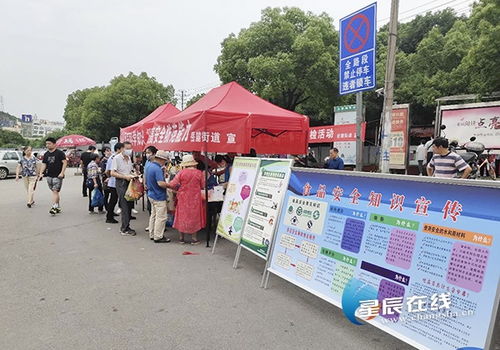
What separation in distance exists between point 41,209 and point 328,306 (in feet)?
29.5

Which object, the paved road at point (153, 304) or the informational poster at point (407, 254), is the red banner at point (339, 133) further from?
the informational poster at point (407, 254)

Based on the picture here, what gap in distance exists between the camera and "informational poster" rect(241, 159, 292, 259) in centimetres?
431

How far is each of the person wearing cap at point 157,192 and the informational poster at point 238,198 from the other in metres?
1.37

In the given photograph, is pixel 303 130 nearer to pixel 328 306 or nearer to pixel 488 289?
pixel 328 306

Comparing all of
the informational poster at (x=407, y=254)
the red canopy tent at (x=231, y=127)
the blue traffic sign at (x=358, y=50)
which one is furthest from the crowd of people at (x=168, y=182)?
the informational poster at (x=407, y=254)

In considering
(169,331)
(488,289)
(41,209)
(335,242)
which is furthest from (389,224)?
(41,209)

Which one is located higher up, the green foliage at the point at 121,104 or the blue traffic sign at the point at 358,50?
the green foliage at the point at 121,104

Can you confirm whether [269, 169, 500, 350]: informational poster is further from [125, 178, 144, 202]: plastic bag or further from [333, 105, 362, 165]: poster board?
[333, 105, 362, 165]: poster board

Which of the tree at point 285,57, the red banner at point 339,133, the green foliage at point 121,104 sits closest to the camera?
the red banner at point 339,133

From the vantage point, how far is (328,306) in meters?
3.76

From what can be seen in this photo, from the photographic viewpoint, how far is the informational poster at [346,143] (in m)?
16.2

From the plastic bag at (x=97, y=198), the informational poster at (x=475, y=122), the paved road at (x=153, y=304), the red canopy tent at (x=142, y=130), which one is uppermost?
the informational poster at (x=475, y=122)

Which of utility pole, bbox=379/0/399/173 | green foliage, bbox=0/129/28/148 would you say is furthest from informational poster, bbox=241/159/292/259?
green foliage, bbox=0/129/28/148

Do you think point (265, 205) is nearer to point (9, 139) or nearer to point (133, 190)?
point (133, 190)
